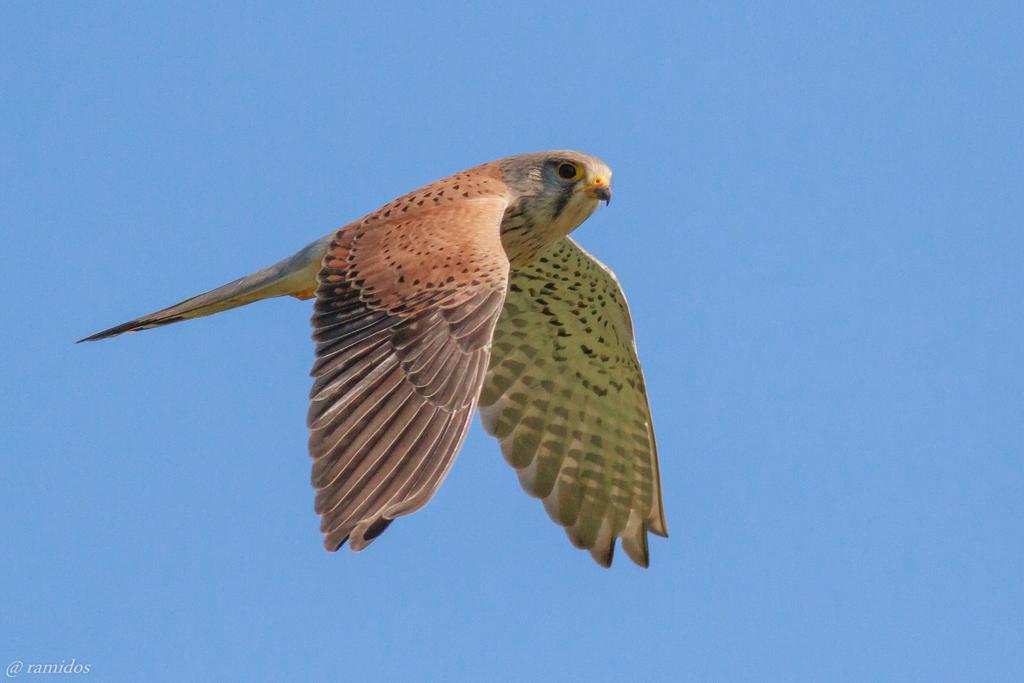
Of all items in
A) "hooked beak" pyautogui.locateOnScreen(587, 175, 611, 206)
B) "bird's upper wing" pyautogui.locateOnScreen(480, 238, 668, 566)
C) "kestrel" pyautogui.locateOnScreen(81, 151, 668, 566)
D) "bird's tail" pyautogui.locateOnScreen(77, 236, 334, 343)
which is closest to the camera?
"kestrel" pyautogui.locateOnScreen(81, 151, 668, 566)

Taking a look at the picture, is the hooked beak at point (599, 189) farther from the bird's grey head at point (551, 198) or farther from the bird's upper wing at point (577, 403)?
the bird's upper wing at point (577, 403)

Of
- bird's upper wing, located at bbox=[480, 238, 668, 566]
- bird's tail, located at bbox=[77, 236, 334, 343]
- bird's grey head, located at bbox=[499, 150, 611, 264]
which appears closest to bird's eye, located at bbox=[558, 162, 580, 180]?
bird's grey head, located at bbox=[499, 150, 611, 264]

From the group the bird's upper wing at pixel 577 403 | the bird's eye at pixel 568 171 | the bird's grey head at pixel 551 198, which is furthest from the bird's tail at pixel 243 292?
the bird's upper wing at pixel 577 403

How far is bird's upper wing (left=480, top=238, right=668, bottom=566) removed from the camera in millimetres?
9406

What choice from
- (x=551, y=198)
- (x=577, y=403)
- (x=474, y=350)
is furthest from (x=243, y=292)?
(x=577, y=403)

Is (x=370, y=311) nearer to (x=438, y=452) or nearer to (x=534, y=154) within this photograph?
(x=438, y=452)

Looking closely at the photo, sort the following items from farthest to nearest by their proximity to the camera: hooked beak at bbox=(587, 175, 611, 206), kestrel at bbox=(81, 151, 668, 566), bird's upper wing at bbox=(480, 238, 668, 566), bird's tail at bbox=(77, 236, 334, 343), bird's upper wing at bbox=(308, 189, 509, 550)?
1. bird's upper wing at bbox=(480, 238, 668, 566)
2. hooked beak at bbox=(587, 175, 611, 206)
3. bird's tail at bbox=(77, 236, 334, 343)
4. kestrel at bbox=(81, 151, 668, 566)
5. bird's upper wing at bbox=(308, 189, 509, 550)

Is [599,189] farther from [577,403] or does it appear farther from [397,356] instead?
[397,356]

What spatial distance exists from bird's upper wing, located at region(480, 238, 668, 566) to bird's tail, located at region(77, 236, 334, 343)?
60.0 inches

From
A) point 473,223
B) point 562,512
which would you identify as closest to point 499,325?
point 562,512

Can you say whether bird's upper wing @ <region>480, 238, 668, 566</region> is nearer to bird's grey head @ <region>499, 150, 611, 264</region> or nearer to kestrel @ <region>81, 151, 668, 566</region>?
kestrel @ <region>81, 151, 668, 566</region>

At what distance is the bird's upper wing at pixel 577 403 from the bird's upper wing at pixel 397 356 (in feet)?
5.09

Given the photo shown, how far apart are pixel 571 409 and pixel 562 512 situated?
71 cm

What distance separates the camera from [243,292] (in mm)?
8547
